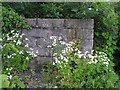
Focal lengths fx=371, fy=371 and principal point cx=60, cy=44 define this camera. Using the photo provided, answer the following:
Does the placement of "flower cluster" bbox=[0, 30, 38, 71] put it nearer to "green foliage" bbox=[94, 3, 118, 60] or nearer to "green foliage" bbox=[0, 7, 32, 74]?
"green foliage" bbox=[0, 7, 32, 74]

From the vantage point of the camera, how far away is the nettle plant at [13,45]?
3.16 m

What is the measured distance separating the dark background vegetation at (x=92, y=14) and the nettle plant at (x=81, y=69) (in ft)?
1.26

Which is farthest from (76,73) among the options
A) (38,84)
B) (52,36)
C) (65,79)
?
(52,36)

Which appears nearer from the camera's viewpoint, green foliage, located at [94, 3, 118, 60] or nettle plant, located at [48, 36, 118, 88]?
nettle plant, located at [48, 36, 118, 88]

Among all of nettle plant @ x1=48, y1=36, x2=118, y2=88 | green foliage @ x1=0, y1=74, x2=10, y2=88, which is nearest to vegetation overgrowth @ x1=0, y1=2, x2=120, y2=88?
nettle plant @ x1=48, y1=36, x2=118, y2=88

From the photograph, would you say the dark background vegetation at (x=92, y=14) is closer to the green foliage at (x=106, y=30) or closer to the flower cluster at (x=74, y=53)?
the green foliage at (x=106, y=30)

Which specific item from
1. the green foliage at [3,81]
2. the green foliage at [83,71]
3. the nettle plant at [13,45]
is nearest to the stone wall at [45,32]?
the nettle plant at [13,45]

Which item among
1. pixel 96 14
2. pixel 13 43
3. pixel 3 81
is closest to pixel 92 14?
pixel 96 14

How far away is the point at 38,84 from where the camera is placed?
10.1 feet

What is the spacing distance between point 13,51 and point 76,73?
0.58 metres

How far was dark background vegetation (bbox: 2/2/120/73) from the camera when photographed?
3588mm

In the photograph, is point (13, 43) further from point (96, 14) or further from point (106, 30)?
Result: point (106, 30)

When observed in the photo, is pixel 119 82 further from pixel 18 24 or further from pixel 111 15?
pixel 18 24

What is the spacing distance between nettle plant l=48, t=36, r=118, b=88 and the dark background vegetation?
0.38 meters
